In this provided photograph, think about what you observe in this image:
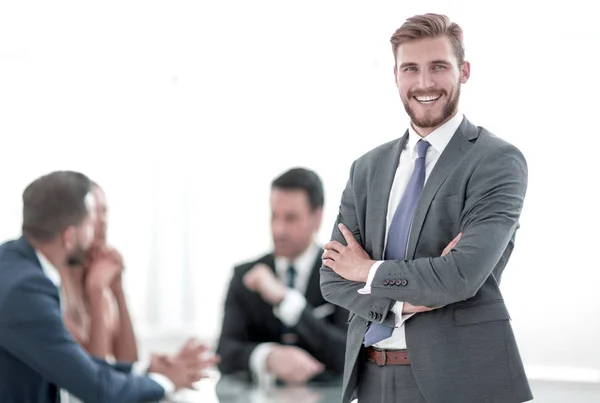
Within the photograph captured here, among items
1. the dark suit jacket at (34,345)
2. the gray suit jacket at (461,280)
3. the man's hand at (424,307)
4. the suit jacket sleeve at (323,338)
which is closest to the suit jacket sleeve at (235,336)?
the suit jacket sleeve at (323,338)

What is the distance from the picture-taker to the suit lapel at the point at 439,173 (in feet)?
6.56

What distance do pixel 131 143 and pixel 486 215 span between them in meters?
6.34

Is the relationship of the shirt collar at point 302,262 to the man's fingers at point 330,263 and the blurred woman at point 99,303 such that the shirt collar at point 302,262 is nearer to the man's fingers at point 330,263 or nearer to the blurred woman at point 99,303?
the blurred woman at point 99,303

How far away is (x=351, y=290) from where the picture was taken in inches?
82.8

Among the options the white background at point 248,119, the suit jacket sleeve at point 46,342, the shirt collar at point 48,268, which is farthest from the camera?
the white background at point 248,119

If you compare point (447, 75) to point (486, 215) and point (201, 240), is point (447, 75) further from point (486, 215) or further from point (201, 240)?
point (201, 240)

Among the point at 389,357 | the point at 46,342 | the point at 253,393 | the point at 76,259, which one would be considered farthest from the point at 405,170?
the point at 76,259

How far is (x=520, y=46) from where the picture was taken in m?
6.28

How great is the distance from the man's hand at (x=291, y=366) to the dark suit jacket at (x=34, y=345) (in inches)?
40.2

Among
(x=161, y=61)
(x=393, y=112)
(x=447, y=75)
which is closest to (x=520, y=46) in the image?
(x=393, y=112)

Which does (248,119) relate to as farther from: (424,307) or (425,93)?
(424,307)

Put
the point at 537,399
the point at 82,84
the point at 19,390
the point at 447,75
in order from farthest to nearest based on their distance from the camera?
the point at 82,84 < the point at 537,399 < the point at 19,390 < the point at 447,75

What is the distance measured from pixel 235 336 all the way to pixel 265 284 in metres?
0.32

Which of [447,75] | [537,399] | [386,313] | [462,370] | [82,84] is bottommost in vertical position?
[537,399]
